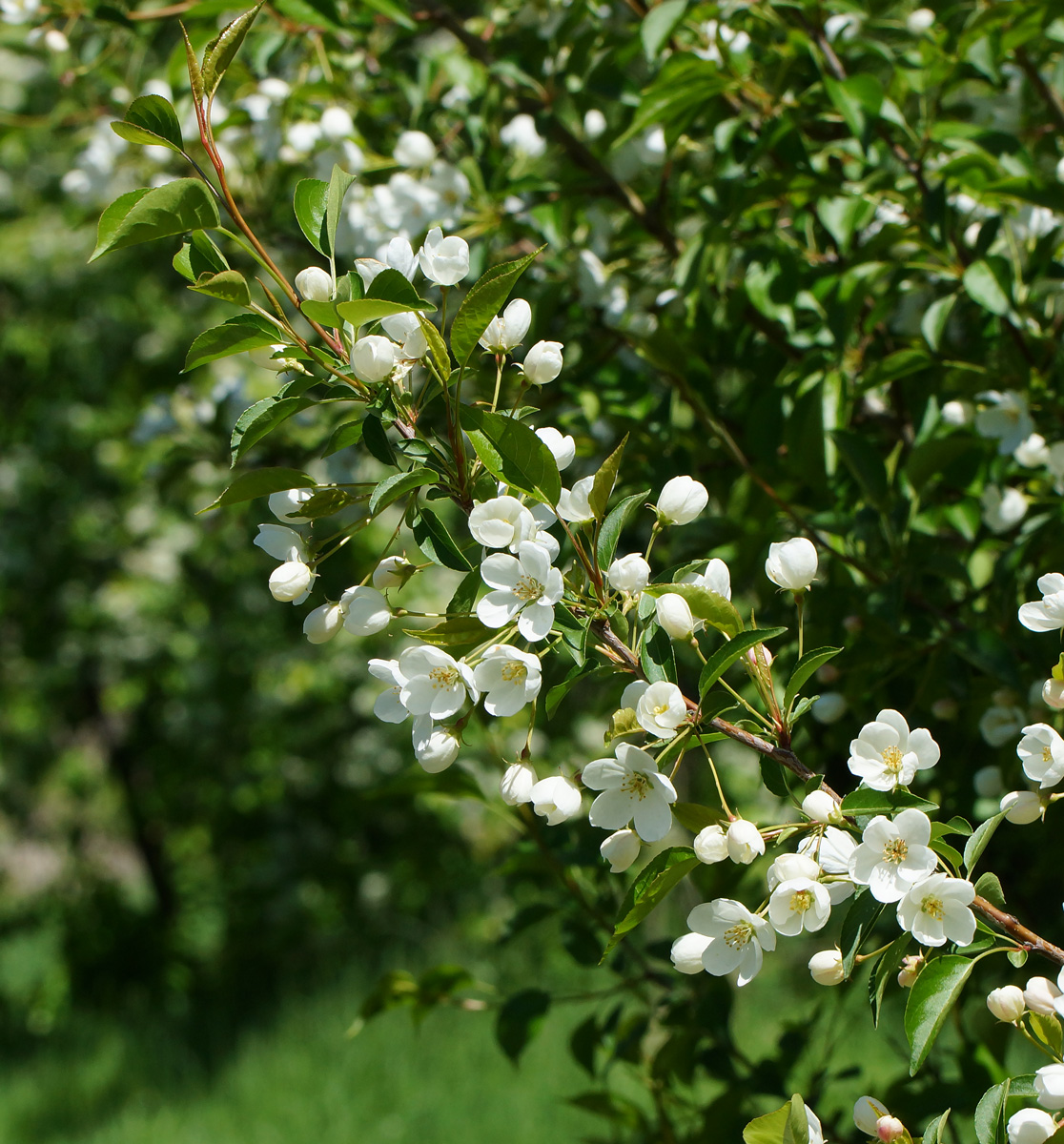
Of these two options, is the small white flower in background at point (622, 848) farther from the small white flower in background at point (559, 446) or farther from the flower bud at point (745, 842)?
the small white flower in background at point (559, 446)

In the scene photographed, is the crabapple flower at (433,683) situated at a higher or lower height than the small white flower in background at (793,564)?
higher

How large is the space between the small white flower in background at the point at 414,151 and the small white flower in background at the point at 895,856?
4.13 feet

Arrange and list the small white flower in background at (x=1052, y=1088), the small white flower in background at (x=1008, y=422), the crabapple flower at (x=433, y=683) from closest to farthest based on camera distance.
Answer: the small white flower in background at (x=1052, y=1088) → the crabapple flower at (x=433, y=683) → the small white flower in background at (x=1008, y=422)

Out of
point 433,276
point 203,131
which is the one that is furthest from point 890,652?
point 203,131

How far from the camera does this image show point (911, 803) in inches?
30.3

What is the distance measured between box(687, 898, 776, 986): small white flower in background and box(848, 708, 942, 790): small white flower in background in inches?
5.4

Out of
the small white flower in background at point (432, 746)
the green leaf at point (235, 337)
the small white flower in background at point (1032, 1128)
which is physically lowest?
the small white flower in background at point (1032, 1128)

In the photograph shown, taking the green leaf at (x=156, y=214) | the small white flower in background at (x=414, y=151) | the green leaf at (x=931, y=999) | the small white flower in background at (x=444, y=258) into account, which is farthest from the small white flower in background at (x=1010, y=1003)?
the small white flower in background at (x=414, y=151)

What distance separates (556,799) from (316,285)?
0.44 m

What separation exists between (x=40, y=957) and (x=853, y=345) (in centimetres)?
515

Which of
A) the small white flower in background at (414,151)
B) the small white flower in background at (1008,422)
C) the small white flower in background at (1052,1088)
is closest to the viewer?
the small white flower in background at (1052,1088)

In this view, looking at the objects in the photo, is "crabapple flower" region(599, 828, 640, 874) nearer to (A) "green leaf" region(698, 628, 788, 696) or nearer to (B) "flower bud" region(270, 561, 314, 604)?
(A) "green leaf" region(698, 628, 788, 696)

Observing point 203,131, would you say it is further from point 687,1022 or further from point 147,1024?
point 147,1024

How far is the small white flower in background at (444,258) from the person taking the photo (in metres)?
Answer: 0.90
